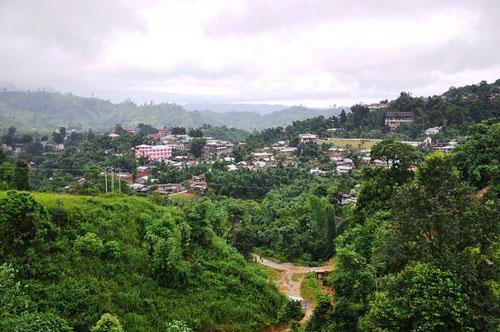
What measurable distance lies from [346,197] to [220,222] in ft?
50.0

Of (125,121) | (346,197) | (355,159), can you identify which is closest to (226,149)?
(355,159)

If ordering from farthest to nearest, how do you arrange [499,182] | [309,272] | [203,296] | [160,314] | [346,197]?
[346,197]
[309,272]
[499,182]
[203,296]
[160,314]

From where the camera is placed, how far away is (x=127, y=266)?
1537cm

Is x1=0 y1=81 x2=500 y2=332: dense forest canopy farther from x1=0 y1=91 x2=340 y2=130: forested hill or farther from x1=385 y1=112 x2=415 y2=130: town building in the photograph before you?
x1=0 y1=91 x2=340 y2=130: forested hill

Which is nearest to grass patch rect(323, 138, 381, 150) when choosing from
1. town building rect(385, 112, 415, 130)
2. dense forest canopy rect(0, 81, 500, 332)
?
town building rect(385, 112, 415, 130)

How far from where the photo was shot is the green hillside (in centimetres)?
1341

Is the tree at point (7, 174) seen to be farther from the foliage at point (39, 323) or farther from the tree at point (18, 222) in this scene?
the foliage at point (39, 323)

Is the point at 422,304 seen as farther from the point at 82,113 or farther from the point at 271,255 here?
the point at 82,113

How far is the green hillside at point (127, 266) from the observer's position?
1341cm

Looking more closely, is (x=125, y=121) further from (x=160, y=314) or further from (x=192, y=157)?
(x=160, y=314)

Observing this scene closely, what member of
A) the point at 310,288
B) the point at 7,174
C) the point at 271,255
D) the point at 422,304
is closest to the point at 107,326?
the point at 422,304

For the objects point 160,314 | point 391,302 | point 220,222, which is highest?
point 391,302

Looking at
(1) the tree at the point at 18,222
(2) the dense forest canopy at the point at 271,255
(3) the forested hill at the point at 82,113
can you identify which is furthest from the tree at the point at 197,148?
(3) the forested hill at the point at 82,113

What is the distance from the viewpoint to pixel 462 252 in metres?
9.40
